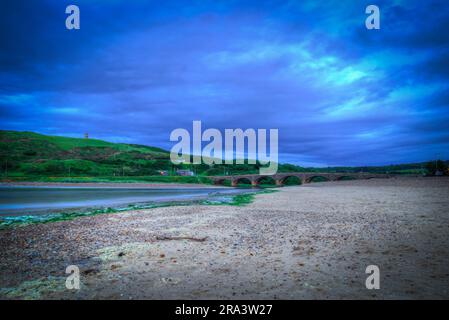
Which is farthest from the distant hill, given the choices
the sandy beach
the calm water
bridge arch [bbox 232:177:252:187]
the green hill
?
the sandy beach

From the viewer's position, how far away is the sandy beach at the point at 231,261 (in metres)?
6.27

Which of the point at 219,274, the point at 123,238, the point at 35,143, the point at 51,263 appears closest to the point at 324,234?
the point at 219,274

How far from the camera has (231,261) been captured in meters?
8.60

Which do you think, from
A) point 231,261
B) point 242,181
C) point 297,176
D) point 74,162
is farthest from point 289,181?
point 231,261

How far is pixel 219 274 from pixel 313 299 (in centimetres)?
279

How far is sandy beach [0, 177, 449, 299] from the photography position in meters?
6.27

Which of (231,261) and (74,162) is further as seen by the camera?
(74,162)

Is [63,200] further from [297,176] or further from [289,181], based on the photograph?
[289,181]

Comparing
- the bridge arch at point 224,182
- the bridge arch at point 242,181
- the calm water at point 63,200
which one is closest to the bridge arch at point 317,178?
the bridge arch at point 242,181

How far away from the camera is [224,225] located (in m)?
15.2

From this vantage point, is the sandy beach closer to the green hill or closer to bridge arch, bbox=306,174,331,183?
the green hill
